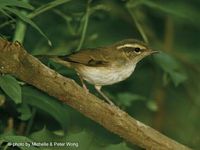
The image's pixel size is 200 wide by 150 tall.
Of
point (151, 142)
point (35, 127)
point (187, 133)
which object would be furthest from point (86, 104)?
point (187, 133)

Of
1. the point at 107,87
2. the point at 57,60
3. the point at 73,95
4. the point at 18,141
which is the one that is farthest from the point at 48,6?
the point at 107,87

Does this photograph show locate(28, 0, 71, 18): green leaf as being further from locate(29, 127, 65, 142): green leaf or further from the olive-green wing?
locate(29, 127, 65, 142): green leaf

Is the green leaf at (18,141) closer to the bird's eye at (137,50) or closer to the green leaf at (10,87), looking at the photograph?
the green leaf at (10,87)

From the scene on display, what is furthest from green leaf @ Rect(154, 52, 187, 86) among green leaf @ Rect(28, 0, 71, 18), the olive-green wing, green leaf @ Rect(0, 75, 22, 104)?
green leaf @ Rect(0, 75, 22, 104)

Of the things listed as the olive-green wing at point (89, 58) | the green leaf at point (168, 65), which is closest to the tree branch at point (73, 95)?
the olive-green wing at point (89, 58)

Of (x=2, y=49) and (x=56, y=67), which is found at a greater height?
(x=2, y=49)

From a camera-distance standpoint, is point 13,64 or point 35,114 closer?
point 13,64

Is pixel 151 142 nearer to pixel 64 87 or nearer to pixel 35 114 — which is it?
pixel 64 87
